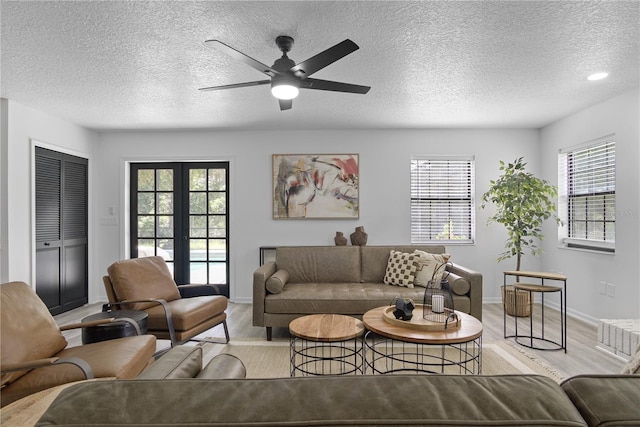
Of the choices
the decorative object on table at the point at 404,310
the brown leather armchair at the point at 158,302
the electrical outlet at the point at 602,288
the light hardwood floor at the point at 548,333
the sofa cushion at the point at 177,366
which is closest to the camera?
the sofa cushion at the point at 177,366

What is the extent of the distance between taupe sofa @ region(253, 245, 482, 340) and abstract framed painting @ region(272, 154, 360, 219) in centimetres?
83

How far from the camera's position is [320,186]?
16.3 ft

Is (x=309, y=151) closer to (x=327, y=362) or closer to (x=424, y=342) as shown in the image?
(x=327, y=362)

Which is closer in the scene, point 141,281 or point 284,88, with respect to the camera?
point 284,88

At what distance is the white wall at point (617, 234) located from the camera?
3361 millimetres

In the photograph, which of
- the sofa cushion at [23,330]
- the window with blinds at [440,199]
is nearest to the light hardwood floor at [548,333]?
the window with blinds at [440,199]

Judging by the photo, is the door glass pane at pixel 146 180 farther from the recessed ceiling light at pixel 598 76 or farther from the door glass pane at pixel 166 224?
the recessed ceiling light at pixel 598 76

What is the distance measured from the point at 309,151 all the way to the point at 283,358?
9.73ft

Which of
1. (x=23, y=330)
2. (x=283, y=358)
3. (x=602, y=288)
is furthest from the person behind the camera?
(x=602, y=288)

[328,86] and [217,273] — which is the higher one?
[328,86]

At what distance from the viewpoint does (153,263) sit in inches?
134

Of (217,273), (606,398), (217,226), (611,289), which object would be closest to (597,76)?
(611,289)

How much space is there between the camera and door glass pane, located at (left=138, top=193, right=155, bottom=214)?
5.18 meters

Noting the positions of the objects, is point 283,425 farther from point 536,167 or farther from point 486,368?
point 536,167
